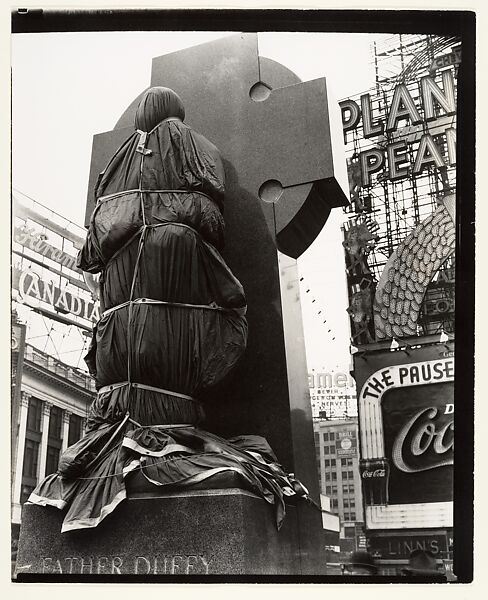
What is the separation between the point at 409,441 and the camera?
6496mm

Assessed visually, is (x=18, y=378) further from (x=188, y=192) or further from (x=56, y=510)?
(x=188, y=192)

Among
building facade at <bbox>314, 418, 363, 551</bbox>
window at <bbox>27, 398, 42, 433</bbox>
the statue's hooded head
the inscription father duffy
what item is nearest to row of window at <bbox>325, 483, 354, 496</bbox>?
building facade at <bbox>314, 418, 363, 551</bbox>

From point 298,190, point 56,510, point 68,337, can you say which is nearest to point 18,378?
point 68,337

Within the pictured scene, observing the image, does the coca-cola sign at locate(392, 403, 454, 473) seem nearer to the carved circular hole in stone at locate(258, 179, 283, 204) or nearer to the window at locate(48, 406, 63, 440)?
the carved circular hole in stone at locate(258, 179, 283, 204)

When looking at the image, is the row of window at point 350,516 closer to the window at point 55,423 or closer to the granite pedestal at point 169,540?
the granite pedestal at point 169,540

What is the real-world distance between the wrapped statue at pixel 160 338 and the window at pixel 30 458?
2.85 ft

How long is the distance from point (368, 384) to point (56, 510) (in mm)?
2667

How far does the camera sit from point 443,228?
6.96 metres

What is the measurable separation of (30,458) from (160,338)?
1829 mm

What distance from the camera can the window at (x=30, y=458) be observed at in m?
6.61

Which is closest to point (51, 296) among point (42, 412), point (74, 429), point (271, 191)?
point (42, 412)

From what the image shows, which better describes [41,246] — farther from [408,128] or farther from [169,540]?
[408,128]

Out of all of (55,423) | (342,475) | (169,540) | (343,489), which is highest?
(55,423)

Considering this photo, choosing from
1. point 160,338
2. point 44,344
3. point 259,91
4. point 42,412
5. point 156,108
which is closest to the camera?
point 160,338
